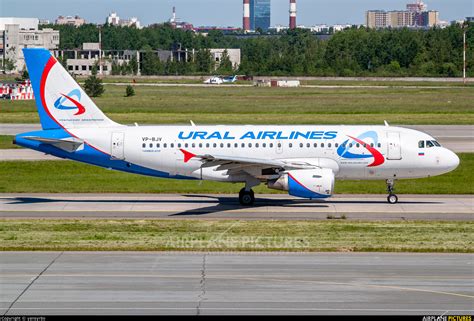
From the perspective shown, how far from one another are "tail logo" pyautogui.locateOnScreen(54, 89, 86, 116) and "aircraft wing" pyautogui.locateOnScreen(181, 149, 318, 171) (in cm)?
588

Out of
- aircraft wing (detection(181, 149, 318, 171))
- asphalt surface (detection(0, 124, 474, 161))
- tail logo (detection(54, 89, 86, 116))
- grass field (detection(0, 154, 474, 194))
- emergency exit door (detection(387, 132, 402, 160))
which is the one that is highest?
tail logo (detection(54, 89, 86, 116))

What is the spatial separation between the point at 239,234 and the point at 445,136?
129 ft

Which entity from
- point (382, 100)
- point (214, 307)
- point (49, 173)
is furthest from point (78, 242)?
point (382, 100)

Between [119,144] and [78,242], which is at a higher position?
[119,144]

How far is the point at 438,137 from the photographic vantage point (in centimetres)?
6775

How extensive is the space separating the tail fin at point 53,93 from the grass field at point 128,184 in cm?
526

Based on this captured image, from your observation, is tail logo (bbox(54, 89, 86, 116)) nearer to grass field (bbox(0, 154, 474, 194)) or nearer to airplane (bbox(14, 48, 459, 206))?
airplane (bbox(14, 48, 459, 206))

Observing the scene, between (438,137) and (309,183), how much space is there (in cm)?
3148

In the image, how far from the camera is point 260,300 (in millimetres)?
22797

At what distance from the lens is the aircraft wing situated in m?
38.8

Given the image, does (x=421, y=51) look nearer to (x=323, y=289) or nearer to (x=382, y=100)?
(x=382, y=100)

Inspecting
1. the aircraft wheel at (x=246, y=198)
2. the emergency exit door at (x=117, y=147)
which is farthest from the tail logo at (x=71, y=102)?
the aircraft wheel at (x=246, y=198)

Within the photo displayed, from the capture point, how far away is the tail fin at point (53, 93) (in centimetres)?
4119

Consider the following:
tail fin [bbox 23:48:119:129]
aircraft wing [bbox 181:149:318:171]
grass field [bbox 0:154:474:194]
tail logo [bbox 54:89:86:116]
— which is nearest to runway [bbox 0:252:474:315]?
aircraft wing [bbox 181:149:318:171]
